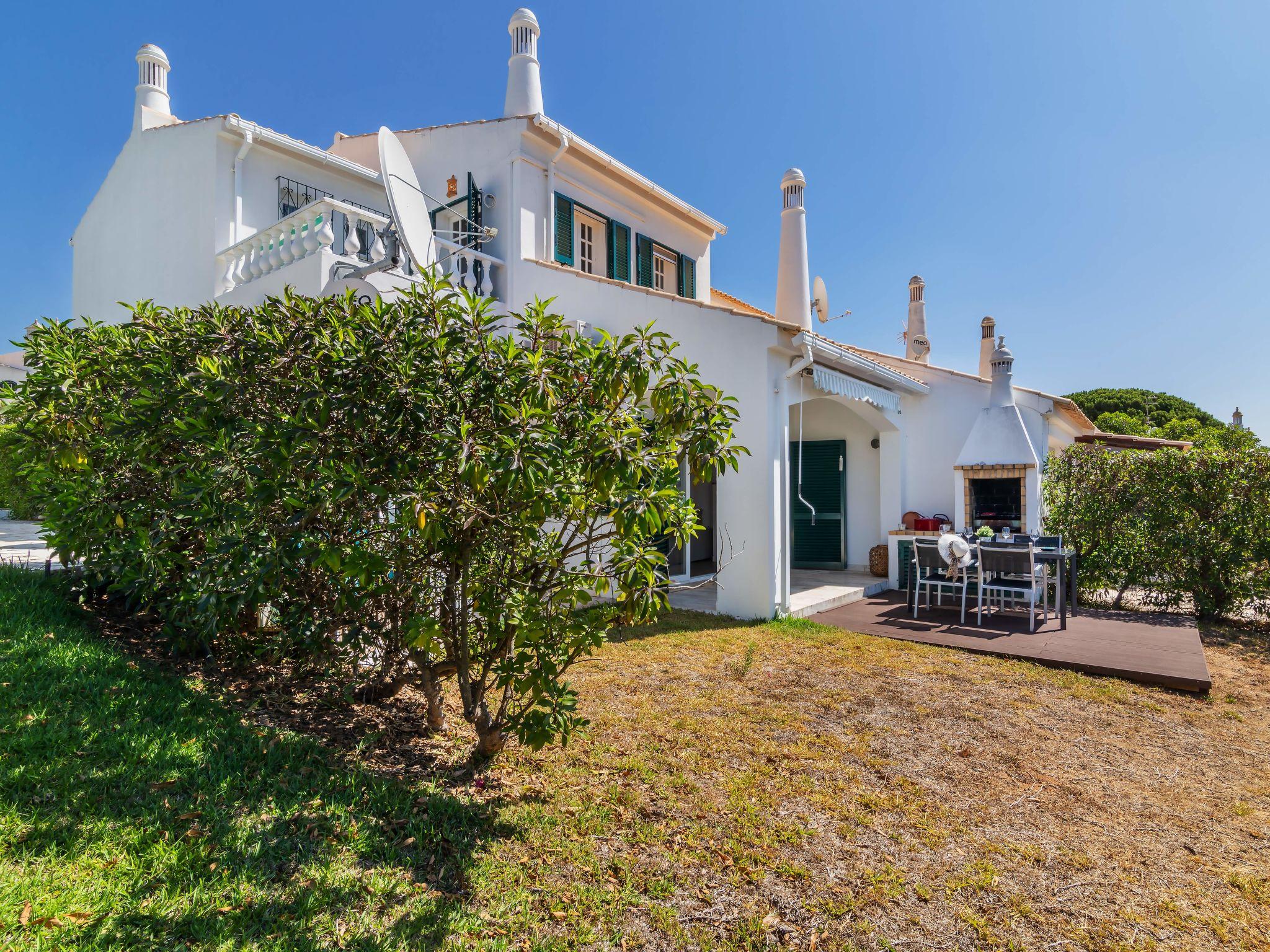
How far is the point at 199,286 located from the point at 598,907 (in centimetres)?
1222

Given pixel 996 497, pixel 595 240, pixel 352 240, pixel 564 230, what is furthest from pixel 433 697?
pixel 996 497

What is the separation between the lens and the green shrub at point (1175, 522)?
35.3 feet

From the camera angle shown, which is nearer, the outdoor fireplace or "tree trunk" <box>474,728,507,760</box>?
"tree trunk" <box>474,728,507,760</box>

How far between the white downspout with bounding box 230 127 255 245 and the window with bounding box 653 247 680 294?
925 centimetres

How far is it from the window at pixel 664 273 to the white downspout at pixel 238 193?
925 cm

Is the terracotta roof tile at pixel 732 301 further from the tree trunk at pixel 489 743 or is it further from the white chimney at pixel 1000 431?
the tree trunk at pixel 489 743

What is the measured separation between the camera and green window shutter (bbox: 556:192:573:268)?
13.2m

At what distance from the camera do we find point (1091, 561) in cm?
1221

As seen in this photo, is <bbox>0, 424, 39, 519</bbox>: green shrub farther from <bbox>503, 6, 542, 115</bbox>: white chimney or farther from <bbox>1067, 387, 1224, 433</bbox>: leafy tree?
<bbox>1067, 387, 1224, 433</bbox>: leafy tree

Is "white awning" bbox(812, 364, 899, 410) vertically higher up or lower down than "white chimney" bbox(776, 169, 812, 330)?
lower down

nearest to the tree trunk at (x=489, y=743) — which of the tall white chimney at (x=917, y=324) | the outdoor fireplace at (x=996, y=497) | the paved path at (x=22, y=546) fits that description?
the paved path at (x=22, y=546)

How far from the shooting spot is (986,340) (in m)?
20.1

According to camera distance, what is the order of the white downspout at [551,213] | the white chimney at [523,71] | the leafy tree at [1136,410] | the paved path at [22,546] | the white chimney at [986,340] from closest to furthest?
the paved path at [22,546] → the white downspout at [551,213] → the white chimney at [523,71] → the white chimney at [986,340] → the leafy tree at [1136,410]

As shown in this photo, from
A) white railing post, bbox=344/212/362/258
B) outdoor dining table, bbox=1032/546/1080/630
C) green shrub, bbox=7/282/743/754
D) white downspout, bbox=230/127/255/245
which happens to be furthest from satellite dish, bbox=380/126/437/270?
outdoor dining table, bbox=1032/546/1080/630
